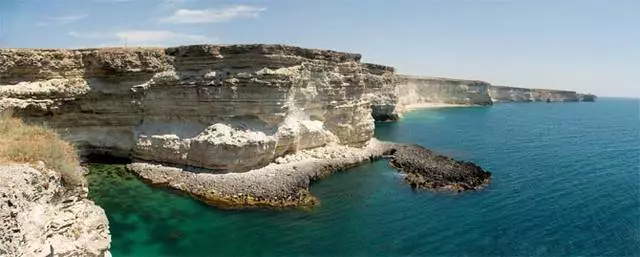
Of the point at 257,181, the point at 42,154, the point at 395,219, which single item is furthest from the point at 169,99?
the point at 42,154

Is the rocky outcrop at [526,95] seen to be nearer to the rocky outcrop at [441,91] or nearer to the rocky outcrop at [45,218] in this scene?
the rocky outcrop at [441,91]

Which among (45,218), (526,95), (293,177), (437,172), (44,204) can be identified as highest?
(526,95)

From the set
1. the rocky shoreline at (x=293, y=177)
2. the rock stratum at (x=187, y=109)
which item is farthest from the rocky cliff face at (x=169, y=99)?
the rocky shoreline at (x=293, y=177)

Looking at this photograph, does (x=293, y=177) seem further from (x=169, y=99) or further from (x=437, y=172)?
(x=437, y=172)

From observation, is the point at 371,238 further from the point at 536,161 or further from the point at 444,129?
the point at 444,129

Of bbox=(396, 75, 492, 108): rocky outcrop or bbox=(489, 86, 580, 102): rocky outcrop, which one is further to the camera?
bbox=(489, 86, 580, 102): rocky outcrop

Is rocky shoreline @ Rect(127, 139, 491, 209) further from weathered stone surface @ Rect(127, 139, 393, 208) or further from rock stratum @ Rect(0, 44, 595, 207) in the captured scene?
rock stratum @ Rect(0, 44, 595, 207)

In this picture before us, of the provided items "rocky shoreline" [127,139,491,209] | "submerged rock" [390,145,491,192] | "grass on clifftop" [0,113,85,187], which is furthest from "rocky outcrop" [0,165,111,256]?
"submerged rock" [390,145,491,192]
